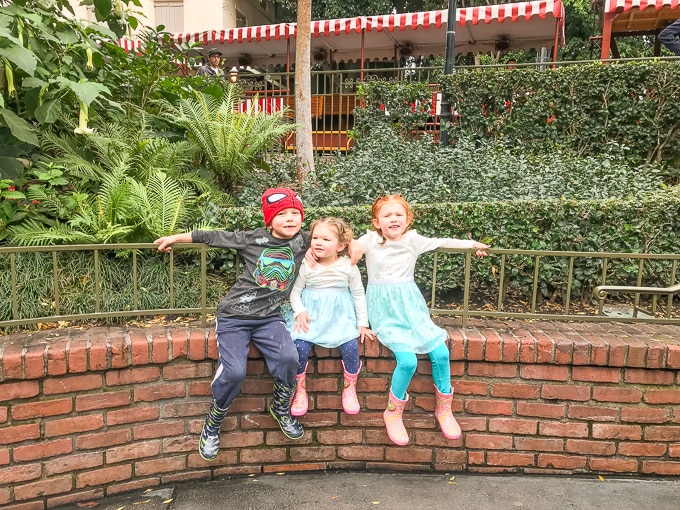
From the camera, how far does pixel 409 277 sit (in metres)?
2.92

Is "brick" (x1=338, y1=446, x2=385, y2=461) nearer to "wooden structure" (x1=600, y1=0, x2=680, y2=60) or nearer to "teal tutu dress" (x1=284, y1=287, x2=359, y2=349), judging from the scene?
"teal tutu dress" (x1=284, y1=287, x2=359, y2=349)

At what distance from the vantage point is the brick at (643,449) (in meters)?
2.86

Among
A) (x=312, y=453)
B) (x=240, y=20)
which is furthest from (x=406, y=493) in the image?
(x=240, y=20)

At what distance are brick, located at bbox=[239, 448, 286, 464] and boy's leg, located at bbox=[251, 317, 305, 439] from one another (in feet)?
0.57

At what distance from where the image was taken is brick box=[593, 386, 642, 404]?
9.22 ft

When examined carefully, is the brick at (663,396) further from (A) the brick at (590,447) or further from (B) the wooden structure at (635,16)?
(B) the wooden structure at (635,16)

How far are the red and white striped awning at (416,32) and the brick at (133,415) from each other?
30.4ft

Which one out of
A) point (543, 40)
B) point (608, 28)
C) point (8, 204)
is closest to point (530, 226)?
point (8, 204)

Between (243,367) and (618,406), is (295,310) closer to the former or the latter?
(243,367)

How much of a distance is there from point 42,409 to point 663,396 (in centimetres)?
308

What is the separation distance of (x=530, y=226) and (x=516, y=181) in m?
1.23

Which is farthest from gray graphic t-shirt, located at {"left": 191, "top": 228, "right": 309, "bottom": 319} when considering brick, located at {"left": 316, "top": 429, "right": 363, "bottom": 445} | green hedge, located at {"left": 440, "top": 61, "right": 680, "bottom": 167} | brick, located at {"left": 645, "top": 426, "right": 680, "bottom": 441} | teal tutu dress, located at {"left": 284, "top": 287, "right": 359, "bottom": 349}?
green hedge, located at {"left": 440, "top": 61, "right": 680, "bottom": 167}

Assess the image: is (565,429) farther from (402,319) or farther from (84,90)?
(84,90)

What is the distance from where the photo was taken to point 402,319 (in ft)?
9.20
